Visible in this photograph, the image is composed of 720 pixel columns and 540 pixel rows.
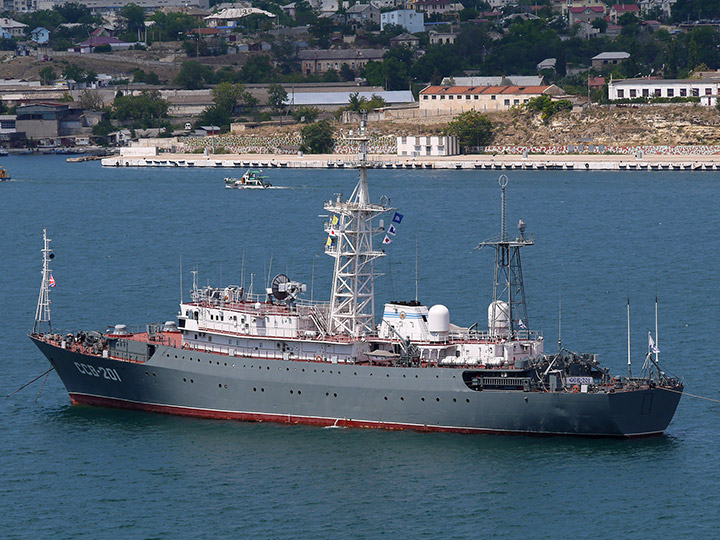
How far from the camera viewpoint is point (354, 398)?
47.5 m

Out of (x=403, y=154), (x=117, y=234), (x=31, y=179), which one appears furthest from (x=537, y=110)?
(x=117, y=234)

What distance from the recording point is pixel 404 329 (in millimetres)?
48156

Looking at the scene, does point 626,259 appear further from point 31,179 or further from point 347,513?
point 31,179

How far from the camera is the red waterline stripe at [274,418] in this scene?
4691 centimetres

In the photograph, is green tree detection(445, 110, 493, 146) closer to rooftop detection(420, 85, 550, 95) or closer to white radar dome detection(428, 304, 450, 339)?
rooftop detection(420, 85, 550, 95)

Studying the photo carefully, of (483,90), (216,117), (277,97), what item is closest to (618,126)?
(483,90)

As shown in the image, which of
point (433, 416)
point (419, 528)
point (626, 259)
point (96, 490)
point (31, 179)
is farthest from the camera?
point (31, 179)

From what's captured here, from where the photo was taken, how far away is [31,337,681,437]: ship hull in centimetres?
4584

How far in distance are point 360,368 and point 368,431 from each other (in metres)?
2.25

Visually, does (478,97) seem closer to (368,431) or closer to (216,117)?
(216,117)

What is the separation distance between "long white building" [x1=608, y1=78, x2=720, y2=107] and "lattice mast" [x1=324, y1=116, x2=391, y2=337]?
4835 inches

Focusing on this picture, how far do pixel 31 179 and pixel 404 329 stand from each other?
376ft

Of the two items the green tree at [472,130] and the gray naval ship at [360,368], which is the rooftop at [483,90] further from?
the gray naval ship at [360,368]

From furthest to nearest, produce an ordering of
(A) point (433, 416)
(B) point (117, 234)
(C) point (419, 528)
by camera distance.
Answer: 1. (B) point (117, 234)
2. (A) point (433, 416)
3. (C) point (419, 528)
